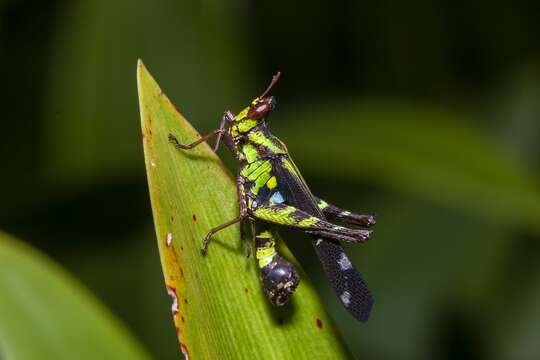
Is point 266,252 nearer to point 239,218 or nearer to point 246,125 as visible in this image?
point 239,218

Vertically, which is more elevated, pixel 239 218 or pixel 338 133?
pixel 239 218

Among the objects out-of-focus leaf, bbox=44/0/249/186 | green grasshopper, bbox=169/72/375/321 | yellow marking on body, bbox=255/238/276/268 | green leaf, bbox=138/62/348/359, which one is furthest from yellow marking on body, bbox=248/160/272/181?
out-of-focus leaf, bbox=44/0/249/186
